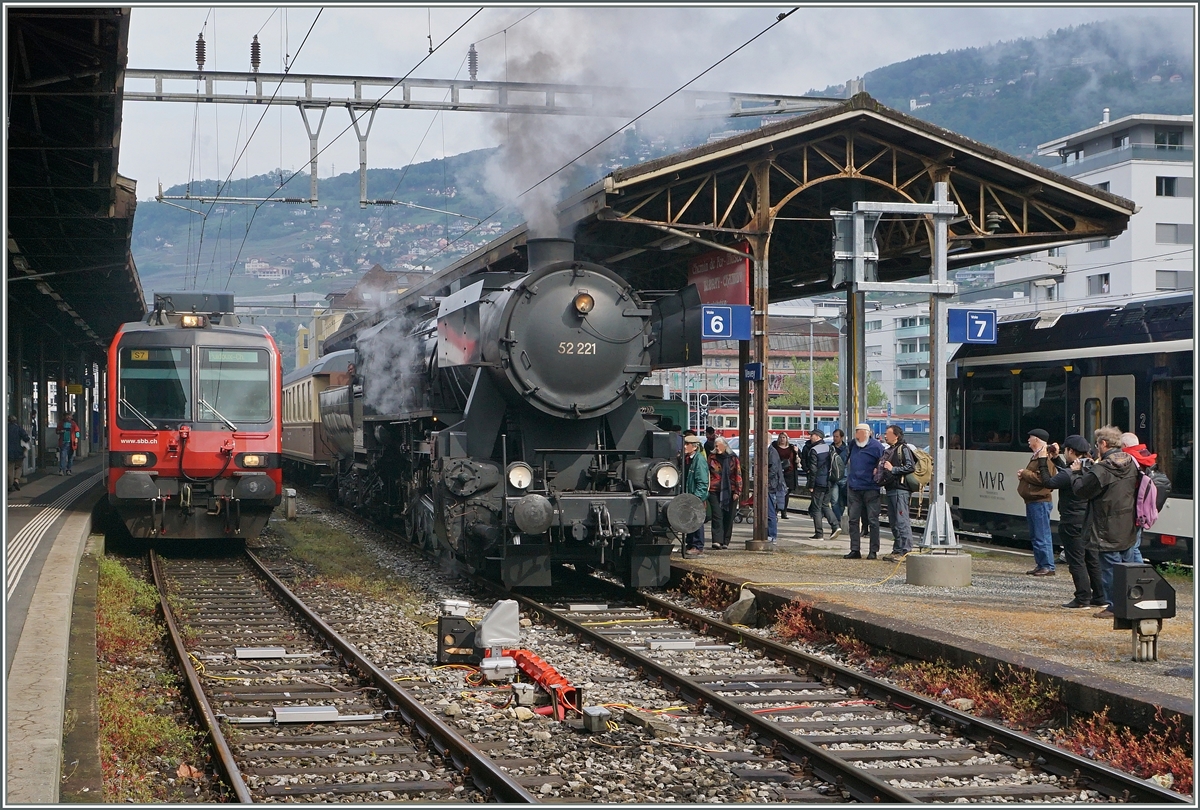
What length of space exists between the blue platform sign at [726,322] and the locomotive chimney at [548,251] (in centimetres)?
227

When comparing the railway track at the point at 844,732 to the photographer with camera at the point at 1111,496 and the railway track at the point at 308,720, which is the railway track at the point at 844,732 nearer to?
the railway track at the point at 308,720

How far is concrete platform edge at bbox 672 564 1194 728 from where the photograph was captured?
6644mm

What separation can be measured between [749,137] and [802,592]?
21.5 feet

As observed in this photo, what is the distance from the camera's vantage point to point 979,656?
8031mm

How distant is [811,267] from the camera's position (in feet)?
67.0

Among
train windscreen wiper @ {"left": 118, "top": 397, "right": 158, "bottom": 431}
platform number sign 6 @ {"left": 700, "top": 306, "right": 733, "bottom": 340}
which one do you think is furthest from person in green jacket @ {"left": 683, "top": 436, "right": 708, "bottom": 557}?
train windscreen wiper @ {"left": 118, "top": 397, "right": 158, "bottom": 431}

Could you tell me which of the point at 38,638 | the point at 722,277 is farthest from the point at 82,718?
the point at 722,277

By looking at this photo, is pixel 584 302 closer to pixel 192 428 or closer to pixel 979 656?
pixel 979 656

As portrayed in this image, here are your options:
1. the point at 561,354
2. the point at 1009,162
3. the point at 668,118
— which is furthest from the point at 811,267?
the point at 561,354

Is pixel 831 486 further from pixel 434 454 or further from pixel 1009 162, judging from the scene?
pixel 434 454

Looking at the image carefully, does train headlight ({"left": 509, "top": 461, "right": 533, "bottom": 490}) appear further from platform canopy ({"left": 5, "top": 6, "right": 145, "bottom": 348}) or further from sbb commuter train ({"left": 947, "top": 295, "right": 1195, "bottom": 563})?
sbb commuter train ({"left": 947, "top": 295, "right": 1195, "bottom": 563})

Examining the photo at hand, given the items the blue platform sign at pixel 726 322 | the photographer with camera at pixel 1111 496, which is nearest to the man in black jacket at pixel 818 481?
the blue platform sign at pixel 726 322

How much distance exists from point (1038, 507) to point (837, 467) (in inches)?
159

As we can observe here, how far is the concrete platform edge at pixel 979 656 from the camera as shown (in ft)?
21.8
